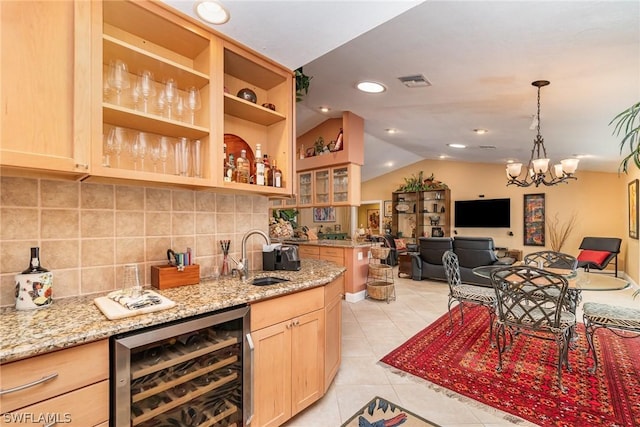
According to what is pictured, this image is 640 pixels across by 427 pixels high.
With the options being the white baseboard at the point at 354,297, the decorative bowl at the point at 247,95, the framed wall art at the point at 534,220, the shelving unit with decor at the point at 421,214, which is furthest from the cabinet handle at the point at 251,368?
the framed wall art at the point at 534,220

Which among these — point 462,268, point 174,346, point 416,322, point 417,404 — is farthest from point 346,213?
point 174,346

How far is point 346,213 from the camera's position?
10.0 meters

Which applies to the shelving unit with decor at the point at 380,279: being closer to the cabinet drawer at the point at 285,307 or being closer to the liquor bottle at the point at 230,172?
the cabinet drawer at the point at 285,307

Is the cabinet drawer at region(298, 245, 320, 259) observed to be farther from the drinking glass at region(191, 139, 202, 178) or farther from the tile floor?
the drinking glass at region(191, 139, 202, 178)

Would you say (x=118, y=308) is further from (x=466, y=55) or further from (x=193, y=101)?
(x=466, y=55)

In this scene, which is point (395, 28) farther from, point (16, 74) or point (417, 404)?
point (417, 404)

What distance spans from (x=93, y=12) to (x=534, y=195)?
9095mm

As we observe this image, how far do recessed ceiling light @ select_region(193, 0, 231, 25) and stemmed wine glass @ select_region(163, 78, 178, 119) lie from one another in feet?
1.31

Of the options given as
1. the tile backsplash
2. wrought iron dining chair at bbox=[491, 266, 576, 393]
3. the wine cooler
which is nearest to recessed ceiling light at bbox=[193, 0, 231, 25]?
the tile backsplash

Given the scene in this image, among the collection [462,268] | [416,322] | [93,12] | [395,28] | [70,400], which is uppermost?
[395,28]

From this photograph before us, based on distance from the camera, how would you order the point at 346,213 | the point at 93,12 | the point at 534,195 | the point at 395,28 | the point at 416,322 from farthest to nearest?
the point at 346,213, the point at 534,195, the point at 416,322, the point at 395,28, the point at 93,12

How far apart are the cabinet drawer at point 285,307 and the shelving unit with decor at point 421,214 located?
757 centimetres

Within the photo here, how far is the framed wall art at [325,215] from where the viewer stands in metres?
10.2

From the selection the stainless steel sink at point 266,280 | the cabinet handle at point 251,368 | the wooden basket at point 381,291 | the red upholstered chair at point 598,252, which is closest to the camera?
the cabinet handle at point 251,368
